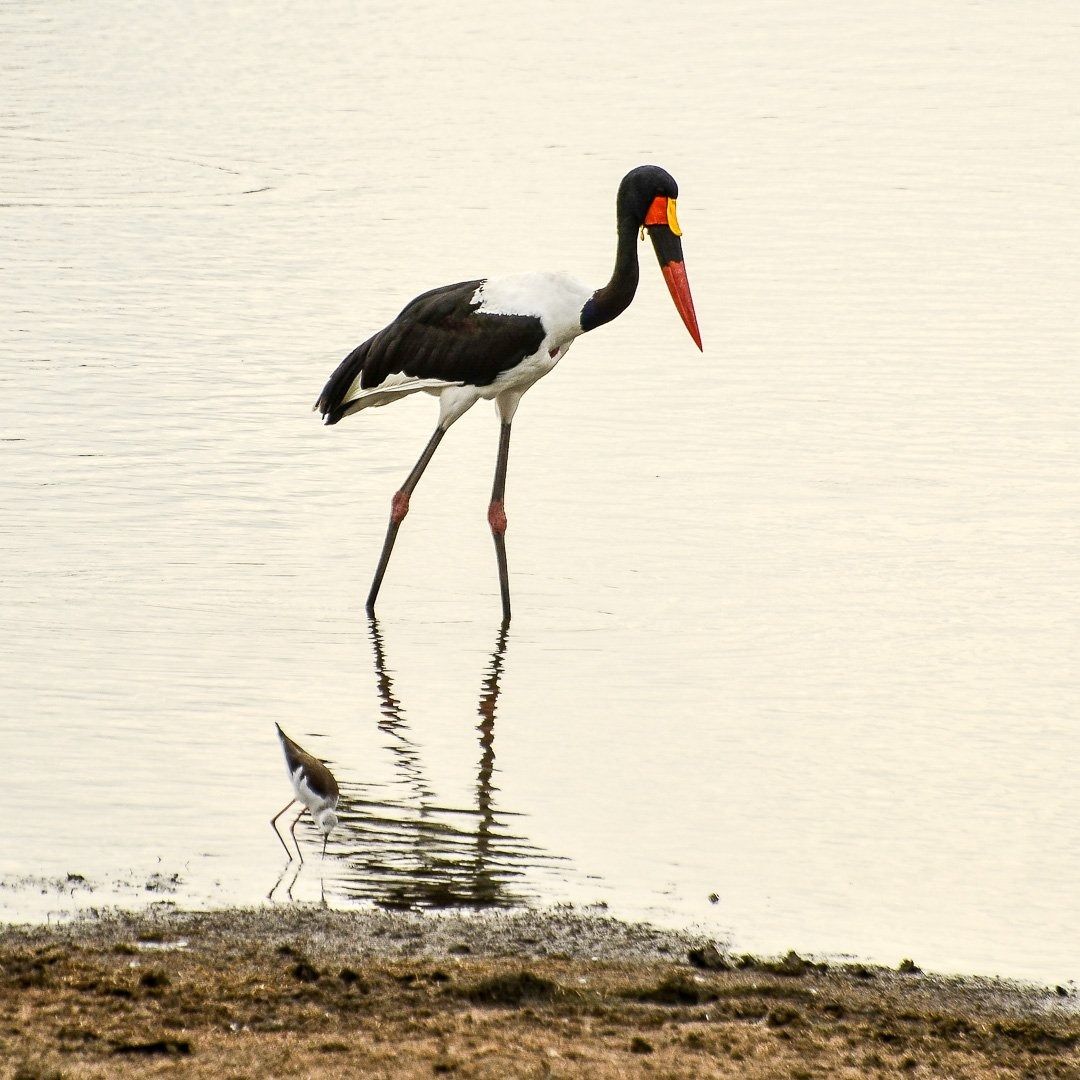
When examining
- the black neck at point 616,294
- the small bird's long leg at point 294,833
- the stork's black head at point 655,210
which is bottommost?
the small bird's long leg at point 294,833

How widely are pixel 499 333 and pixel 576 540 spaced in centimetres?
108

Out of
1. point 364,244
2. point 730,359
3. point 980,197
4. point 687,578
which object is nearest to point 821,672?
point 687,578

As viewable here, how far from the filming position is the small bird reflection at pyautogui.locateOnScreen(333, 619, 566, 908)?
215 inches

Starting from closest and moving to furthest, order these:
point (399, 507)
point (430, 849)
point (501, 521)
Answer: point (430, 849), point (501, 521), point (399, 507)

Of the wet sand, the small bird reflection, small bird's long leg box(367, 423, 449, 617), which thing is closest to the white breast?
small bird's long leg box(367, 423, 449, 617)

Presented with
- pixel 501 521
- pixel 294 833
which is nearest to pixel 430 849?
pixel 294 833

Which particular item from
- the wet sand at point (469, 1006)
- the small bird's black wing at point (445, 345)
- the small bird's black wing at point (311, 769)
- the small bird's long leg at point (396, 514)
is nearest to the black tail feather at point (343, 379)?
the small bird's black wing at point (445, 345)

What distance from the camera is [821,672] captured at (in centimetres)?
768

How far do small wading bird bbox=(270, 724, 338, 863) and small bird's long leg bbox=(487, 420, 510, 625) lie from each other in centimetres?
265

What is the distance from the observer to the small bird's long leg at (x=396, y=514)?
336 inches

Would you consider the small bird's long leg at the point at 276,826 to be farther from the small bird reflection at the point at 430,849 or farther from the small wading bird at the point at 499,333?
the small wading bird at the point at 499,333

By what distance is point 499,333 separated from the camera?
8938mm

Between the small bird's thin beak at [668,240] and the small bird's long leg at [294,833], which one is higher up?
the small bird's thin beak at [668,240]

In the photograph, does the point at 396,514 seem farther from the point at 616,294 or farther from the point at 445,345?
the point at 616,294
